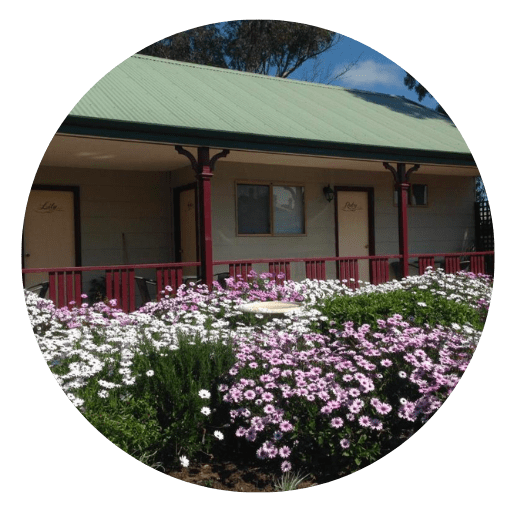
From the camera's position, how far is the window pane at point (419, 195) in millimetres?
10812

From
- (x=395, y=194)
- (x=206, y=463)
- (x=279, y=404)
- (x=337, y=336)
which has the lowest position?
(x=206, y=463)

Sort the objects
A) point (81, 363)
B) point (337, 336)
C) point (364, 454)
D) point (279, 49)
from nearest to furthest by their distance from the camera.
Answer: point (364, 454) → point (81, 363) → point (337, 336) → point (279, 49)

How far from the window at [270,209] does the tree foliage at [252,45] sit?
400cm

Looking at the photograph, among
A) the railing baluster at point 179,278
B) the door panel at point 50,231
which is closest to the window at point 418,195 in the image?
the railing baluster at point 179,278

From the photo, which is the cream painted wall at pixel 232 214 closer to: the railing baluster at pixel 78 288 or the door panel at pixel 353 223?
the door panel at pixel 353 223

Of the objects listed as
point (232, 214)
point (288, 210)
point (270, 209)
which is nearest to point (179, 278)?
point (232, 214)

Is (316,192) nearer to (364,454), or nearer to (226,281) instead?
(226,281)

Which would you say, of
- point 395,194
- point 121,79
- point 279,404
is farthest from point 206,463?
point 395,194

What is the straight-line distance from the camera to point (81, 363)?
15.6ft

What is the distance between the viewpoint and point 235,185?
10234 mm

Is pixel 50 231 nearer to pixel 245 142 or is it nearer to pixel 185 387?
pixel 245 142

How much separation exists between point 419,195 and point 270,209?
2.70 m

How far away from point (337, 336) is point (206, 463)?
1.55 metres

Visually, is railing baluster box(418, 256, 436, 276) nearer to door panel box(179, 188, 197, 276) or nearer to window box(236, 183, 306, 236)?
window box(236, 183, 306, 236)
